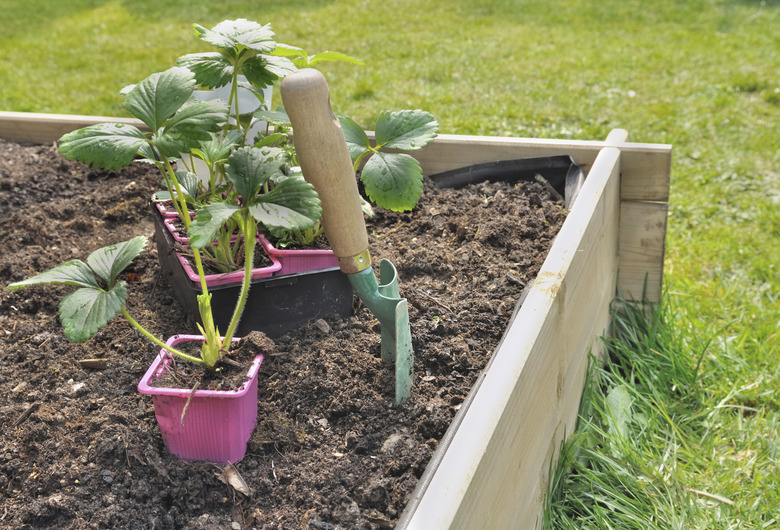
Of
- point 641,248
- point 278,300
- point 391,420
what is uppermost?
point 278,300

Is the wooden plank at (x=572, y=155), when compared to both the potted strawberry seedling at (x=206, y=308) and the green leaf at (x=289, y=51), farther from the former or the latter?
the potted strawberry seedling at (x=206, y=308)

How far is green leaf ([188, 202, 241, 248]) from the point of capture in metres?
0.92

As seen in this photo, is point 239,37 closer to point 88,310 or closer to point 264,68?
point 264,68

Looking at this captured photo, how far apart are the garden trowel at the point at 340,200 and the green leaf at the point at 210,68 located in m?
0.26

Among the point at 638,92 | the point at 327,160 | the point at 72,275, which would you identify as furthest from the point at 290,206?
the point at 638,92

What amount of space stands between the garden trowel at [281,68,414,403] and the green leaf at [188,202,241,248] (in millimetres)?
136

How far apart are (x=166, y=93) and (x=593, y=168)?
1.03m

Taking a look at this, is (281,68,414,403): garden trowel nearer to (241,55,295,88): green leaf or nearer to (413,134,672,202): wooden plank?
(241,55,295,88): green leaf

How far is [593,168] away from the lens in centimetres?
170

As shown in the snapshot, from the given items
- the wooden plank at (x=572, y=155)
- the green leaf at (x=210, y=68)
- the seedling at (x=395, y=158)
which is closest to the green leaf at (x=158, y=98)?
the green leaf at (x=210, y=68)

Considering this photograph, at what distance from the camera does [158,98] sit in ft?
3.41

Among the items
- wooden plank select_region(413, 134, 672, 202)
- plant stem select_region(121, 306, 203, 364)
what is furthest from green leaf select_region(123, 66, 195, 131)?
wooden plank select_region(413, 134, 672, 202)

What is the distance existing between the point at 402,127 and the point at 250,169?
422mm

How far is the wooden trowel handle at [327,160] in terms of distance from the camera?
972 millimetres
